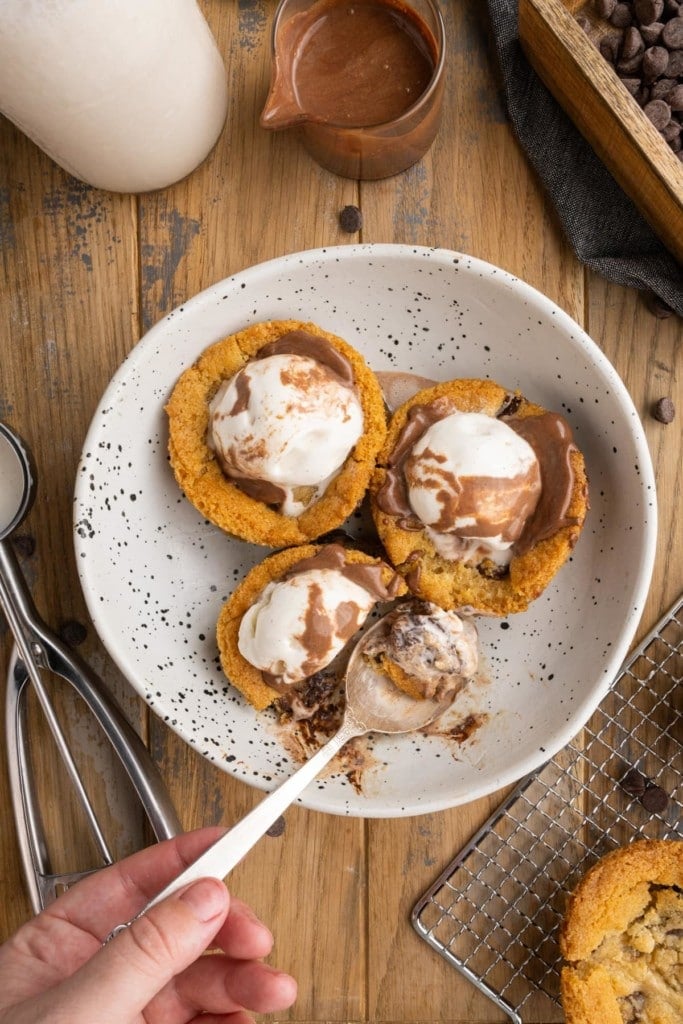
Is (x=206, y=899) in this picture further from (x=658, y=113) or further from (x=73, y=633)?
(x=658, y=113)

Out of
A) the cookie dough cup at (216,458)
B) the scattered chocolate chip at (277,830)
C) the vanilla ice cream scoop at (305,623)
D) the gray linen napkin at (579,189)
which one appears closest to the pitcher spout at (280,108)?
the cookie dough cup at (216,458)

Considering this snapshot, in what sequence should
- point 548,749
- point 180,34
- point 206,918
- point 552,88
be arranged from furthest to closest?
point 552,88 < point 548,749 < point 180,34 < point 206,918

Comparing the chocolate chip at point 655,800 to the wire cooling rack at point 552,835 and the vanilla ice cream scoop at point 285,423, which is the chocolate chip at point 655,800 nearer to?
the wire cooling rack at point 552,835

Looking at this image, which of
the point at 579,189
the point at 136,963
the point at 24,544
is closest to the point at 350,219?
the point at 579,189

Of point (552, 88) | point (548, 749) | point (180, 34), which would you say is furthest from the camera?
point (552, 88)

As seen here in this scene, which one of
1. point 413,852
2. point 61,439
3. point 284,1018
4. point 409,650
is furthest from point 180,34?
point 284,1018

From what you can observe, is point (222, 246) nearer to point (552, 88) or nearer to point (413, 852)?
point (552, 88)

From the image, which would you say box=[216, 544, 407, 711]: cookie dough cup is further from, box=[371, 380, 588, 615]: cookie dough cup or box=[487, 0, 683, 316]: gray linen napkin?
box=[487, 0, 683, 316]: gray linen napkin
